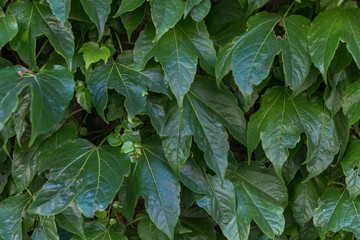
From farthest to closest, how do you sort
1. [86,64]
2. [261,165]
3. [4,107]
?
[261,165], [86,64], [4,107]

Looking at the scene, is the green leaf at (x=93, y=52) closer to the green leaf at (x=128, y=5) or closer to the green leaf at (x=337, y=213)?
the green leaf at (x=128, y=5)

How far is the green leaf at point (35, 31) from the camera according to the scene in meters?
0.99

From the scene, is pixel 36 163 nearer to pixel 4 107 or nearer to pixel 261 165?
pixel 4 107

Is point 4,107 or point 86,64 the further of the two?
point 86,64

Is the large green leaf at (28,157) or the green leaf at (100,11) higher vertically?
the green leaf at (100,11)

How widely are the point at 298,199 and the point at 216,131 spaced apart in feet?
1.38

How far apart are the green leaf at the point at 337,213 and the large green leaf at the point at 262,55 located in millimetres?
462

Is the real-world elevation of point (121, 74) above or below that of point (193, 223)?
above

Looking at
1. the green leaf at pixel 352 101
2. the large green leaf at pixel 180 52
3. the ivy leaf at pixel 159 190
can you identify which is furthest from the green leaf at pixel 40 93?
the green leaf at pixel 352 101

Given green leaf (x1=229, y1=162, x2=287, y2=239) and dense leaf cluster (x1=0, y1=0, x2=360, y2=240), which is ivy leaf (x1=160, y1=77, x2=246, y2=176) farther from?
green leaf (x1=229, y1=162, x2=287, y2=239)

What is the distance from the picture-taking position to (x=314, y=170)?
3.66 feet

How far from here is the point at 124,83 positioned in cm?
100

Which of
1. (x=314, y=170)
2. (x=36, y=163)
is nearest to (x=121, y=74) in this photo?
(x=36, y=163)

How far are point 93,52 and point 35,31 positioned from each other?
0.51 feet
